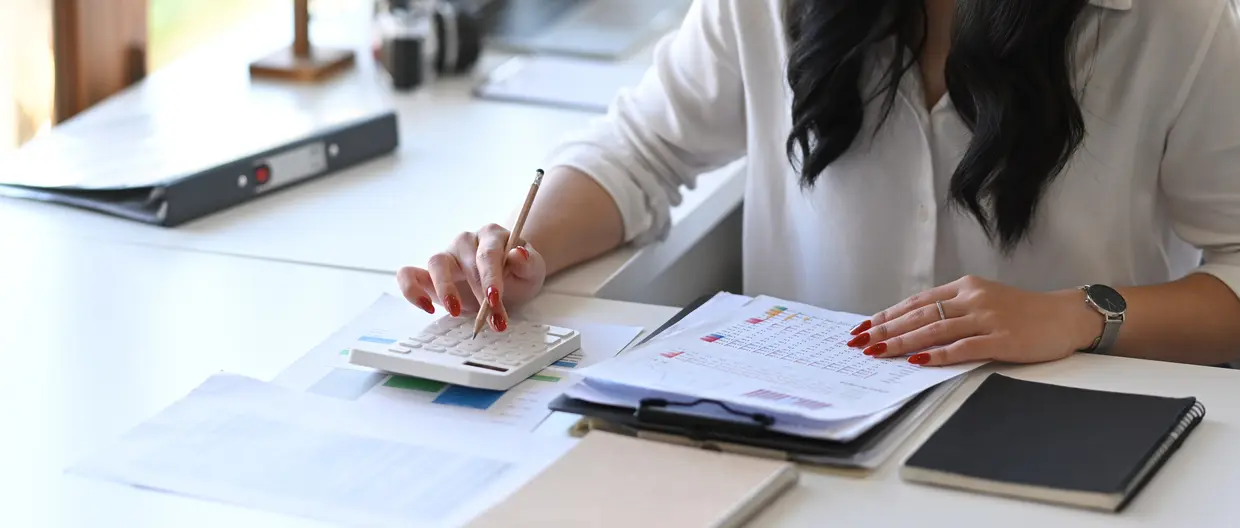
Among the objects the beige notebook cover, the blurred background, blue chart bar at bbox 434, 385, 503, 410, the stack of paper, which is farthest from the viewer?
the blurred background

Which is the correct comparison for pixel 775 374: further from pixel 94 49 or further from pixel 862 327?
pixel 94 49

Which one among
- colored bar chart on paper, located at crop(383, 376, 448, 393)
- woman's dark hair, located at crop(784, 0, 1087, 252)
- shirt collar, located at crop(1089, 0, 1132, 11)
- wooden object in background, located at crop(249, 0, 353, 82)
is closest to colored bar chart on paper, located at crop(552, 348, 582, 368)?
colored bar chart on paper, located at crop(383, 376, 448, 393)

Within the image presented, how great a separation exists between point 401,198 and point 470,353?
1.84ft

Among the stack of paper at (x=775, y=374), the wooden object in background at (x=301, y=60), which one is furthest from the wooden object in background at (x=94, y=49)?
the stack of paper at (x=775, y=374)

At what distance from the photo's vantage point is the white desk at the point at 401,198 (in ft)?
4.99

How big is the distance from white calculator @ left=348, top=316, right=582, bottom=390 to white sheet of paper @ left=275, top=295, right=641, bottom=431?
10 millimetres

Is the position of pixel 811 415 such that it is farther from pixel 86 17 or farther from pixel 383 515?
pixel 86 17

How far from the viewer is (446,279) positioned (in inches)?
50.3

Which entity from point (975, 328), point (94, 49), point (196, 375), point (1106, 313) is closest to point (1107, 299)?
point (1106, 313)

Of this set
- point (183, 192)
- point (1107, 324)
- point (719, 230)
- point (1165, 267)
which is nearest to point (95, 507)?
point (183, 192)

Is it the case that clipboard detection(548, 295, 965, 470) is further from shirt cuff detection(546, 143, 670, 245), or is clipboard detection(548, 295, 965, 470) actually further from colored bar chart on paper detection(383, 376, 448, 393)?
shirt cuff detection(546, 143, 670, 245)

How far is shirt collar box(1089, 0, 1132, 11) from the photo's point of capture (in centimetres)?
135

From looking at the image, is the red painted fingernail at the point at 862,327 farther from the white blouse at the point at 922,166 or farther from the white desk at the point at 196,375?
the white blouse at the point at 922,166

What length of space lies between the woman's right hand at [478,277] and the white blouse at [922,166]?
212 millimetres
